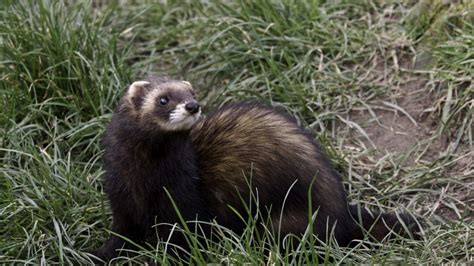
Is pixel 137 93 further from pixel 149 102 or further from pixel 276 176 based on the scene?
pixel 276 176

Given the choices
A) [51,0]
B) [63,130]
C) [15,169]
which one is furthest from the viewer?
[51,0]

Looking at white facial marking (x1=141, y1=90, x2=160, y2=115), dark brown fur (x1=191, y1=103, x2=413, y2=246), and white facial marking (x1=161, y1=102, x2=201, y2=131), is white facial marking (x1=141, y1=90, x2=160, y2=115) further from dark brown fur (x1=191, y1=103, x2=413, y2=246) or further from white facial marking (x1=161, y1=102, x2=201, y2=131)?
dark brown fur (x1=191, y1=103, x2=413, y2=246)

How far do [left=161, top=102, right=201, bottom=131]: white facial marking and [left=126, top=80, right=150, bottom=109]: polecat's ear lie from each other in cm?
24

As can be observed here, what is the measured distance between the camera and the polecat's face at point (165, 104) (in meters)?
5.39

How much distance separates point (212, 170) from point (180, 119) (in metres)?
0.59

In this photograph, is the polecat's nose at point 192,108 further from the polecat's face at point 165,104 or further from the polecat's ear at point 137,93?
the polecat's ear at point 137,93

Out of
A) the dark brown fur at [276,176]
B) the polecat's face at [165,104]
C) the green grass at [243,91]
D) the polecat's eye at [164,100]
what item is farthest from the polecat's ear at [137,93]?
the green grass at [243,91]

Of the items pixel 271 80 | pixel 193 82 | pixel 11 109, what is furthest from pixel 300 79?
pixel 11 109

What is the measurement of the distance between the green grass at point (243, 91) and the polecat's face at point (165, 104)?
1.97ft

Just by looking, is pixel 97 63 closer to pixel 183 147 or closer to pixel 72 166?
pixel 72 166

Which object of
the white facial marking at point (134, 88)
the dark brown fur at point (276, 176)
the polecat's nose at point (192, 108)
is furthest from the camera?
the dark brown fur at point (276, 176)

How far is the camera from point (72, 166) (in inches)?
257

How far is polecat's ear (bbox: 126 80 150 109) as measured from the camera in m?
5.63

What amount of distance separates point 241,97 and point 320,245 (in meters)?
1.65
